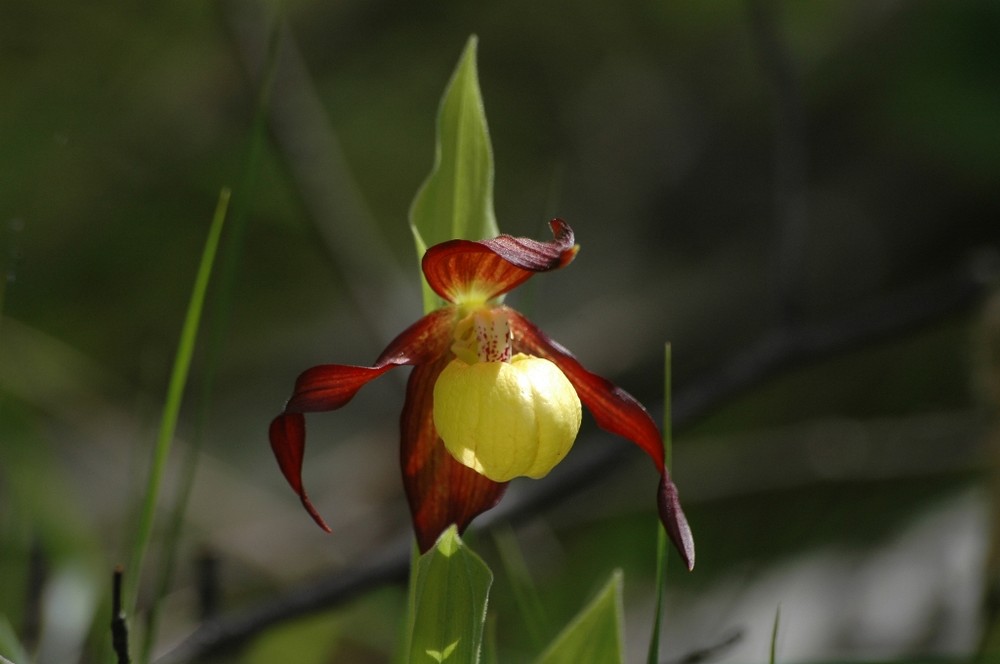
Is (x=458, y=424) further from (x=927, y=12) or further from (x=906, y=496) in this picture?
(x=927, y=12)

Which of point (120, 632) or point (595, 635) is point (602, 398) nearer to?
point (595, 635)

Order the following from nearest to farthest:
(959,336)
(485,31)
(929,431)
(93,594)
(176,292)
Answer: (93,594) < (929,431) < (959,336) < (176,292) < (485,31)

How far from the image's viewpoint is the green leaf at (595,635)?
439 mm

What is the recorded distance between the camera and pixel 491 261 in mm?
521

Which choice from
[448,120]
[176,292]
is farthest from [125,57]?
[448,120]

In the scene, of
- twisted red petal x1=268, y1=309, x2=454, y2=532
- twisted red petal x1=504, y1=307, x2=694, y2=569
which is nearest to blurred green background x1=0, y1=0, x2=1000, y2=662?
twisted red petal x1=504, y1=307, x2=694, y2=569

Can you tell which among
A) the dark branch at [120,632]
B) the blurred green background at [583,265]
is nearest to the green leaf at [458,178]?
the dark branch at [120,632]

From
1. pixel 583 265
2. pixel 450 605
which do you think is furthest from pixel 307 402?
pixel 583 265

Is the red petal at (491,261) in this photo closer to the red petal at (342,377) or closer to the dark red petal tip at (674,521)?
the red petal at (342,377)

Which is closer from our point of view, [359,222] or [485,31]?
[359,222]

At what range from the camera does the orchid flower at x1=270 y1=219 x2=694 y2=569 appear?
0.46m

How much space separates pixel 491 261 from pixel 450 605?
0.20 metres

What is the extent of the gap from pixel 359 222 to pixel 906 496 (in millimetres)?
925

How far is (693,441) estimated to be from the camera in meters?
1.51
